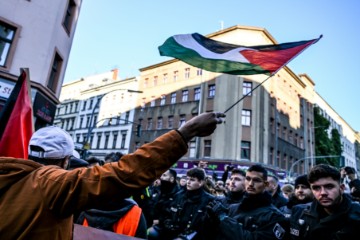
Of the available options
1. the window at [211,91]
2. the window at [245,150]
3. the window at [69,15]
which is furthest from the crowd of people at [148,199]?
the window at [211,91]

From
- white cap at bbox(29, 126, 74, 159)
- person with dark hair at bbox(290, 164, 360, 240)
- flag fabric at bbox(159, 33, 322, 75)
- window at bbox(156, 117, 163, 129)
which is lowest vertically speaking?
person with dark hair at bbox(290, 164, 360, 240)

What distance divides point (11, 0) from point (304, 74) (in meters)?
40.9

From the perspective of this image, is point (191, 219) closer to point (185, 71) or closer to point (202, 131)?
point (202, 131)

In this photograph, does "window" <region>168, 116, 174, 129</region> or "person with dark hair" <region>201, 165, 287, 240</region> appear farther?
"window" <region>168, 116, 174, 129</region>

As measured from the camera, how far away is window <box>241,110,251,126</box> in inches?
1155

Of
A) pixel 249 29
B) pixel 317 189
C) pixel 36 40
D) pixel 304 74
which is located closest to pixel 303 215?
pixel 317 189

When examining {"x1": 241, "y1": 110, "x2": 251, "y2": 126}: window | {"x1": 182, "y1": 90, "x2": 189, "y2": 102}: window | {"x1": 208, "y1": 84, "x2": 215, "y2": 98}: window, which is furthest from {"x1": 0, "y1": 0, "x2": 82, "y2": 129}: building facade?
{"x1": 182, "y1": 90, "x2": 189, "y2": 102}: window

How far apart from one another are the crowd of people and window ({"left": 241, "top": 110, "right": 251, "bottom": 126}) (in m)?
23.8

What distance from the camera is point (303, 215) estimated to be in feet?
9.81

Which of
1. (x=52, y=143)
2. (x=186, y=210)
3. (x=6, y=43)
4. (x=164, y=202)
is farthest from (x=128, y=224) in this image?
(x=6, y=43)

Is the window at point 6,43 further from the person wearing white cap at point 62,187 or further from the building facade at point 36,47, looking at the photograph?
the person wearing white cap at point 62,187

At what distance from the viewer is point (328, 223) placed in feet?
8.74

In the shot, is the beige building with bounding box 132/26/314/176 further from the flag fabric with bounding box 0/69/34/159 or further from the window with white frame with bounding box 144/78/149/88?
the flag fabric with bounding box 0/69/34/159

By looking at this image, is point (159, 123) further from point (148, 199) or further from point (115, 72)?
point (148, 199)
